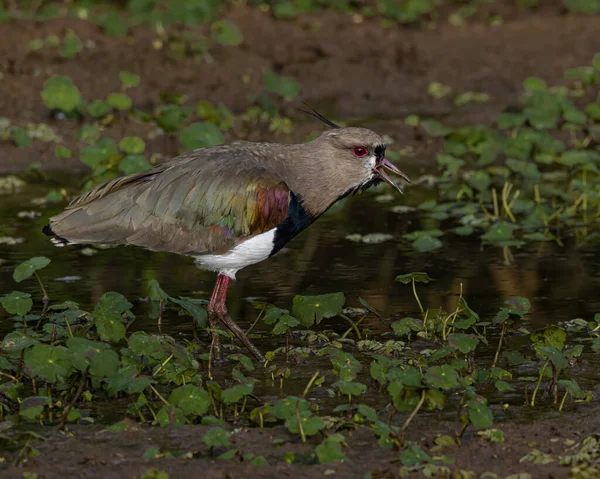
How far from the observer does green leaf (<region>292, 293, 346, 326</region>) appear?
21.2 ft

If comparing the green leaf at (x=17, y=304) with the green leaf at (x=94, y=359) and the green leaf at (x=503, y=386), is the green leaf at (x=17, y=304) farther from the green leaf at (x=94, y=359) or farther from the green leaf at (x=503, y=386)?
the green leaf at (x=503, y=386)

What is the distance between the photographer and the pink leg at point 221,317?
6371mm

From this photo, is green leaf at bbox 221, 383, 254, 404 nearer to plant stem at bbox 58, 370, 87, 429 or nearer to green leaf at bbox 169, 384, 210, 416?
green leaf at bbox 169, 384, 210, 416

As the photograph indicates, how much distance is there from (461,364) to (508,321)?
0.96m

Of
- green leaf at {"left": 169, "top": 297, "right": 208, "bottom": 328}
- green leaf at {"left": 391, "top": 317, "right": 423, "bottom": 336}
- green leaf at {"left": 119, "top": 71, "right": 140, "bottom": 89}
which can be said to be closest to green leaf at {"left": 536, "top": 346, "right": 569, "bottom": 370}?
green leaf at {"left": 391, "top": 317, "right": 423, "bottom": 336}

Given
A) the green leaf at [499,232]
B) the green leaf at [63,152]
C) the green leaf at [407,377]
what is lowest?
the green leaf at [499,232]

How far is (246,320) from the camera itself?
7.03 metres

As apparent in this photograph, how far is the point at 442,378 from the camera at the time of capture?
5.41 metres

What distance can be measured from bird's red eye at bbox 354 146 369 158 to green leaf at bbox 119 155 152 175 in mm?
2903

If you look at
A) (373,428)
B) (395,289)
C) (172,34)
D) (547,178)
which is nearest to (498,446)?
(373,428)

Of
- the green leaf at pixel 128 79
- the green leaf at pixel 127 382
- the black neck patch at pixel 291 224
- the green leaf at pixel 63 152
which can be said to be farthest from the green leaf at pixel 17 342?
the green leaf at pixel 128 79

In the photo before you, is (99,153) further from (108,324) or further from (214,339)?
(108,324)

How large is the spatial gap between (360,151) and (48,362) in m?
2.14

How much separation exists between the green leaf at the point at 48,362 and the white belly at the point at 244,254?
4.03ft
